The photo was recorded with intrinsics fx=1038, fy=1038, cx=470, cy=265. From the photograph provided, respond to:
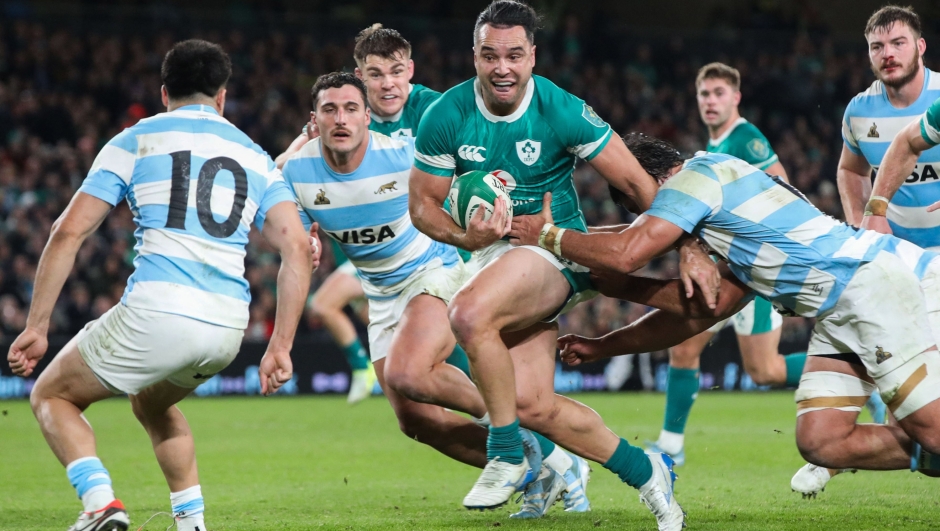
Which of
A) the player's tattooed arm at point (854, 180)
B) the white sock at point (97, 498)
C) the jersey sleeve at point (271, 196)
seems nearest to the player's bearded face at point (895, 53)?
the player's tattooed arm at point (854, 180)

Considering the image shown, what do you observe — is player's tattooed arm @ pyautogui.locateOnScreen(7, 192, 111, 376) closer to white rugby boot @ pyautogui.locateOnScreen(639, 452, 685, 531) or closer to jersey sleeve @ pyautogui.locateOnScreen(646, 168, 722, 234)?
jersey sleeve @ pyautogui.locateOnScreen(646, 168, 722, 234)

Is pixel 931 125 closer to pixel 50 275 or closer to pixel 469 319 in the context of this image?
pixel 469 319

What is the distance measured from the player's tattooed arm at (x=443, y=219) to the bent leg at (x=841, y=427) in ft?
5.94

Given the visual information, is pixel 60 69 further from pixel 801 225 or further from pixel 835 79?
pixel 801 225

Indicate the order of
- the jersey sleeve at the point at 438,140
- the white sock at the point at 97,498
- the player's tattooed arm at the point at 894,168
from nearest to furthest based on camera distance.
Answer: the white sock at the point at 97,498 → the jersey sleeve at the point at 438,140 → the player's tattooed arm at the point at 894,168

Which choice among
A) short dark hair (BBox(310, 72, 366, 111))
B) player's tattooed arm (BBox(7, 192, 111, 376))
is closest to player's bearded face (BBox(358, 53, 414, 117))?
short dark hair (BBox(310, 72, 366, 111))

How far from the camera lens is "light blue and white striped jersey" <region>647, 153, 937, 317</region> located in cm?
483

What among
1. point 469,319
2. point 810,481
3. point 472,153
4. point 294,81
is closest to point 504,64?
point 472,153

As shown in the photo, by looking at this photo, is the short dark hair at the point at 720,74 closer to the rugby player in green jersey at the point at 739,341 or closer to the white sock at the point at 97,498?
the rugby player in green jersey at the point at 739,341

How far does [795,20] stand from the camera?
73.0ft

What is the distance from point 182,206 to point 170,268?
0.28 metres

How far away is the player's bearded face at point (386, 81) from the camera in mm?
6914

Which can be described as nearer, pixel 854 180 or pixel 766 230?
pixel 766 230

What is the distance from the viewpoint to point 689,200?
15.8ft
